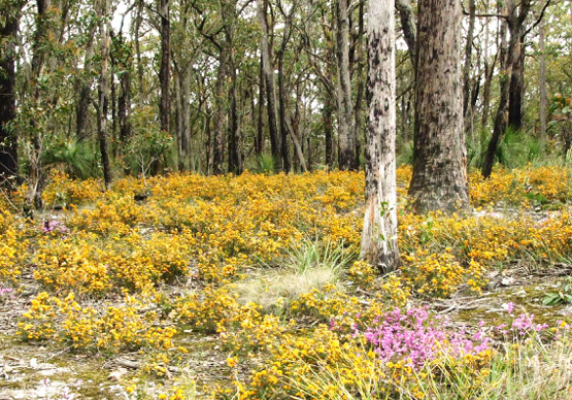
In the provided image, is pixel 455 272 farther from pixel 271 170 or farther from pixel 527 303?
pixel 271 170

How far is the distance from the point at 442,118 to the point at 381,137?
2.20 metres

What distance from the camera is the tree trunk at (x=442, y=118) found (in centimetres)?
733

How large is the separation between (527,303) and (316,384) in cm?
252

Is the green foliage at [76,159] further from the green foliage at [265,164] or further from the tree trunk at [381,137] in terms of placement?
the tree trunk at [381,137]

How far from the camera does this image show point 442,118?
739 centimetres

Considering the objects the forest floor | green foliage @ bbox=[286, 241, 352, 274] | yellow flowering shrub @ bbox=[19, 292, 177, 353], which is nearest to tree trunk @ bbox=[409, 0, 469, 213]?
the forest floor

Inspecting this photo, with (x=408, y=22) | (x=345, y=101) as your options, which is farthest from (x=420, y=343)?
(x=345, y=101)

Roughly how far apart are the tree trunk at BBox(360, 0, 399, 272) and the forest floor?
0.35 m

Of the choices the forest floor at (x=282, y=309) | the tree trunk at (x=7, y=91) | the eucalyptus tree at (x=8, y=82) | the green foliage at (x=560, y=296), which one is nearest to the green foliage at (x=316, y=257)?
the forest floor at (x=282, y=309)

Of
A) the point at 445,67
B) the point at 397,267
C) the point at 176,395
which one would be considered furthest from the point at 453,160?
the point at 176,395

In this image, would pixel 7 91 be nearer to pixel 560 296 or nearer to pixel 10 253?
pixel 10 253

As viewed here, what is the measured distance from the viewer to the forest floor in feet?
10.1

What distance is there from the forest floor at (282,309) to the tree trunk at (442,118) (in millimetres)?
982

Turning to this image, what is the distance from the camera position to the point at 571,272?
16.7 ft
